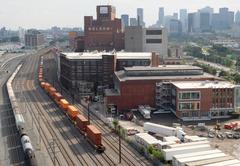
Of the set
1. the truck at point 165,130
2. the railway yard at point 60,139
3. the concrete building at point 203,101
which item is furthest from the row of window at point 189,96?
the railway yard at point 60,139

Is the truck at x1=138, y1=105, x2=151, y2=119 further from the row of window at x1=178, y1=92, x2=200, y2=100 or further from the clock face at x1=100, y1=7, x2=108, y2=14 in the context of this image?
the clock face at x1=100, y1=7, x2=108, y2=14

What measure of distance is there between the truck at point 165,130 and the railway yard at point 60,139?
191 inches

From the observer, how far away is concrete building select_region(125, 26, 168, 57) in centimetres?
11075

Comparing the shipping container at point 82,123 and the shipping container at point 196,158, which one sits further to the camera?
the shipping container at point 82,123

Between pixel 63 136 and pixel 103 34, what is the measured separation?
238 ft

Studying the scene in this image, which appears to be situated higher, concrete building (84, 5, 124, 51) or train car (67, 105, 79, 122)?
concrete building (84, 5, 124, 51)

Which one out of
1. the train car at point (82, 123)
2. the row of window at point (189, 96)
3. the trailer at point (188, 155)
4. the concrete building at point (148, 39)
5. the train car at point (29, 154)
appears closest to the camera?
the train car at point (29, 154)

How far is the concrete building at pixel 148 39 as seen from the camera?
110750 millimetres

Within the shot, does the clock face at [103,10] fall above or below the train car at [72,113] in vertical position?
above

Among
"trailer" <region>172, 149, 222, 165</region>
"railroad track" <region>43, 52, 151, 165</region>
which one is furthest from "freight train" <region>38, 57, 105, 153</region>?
"trailer" <region>172, 149, 222, 165</region>

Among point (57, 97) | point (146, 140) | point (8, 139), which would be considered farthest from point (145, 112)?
point (8, 139)

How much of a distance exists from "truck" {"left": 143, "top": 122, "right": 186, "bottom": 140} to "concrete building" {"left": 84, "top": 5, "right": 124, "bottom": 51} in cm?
6755

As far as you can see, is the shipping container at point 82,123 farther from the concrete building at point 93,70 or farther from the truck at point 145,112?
the concrete building at point 93,70

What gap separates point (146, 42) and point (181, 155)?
237 ft
